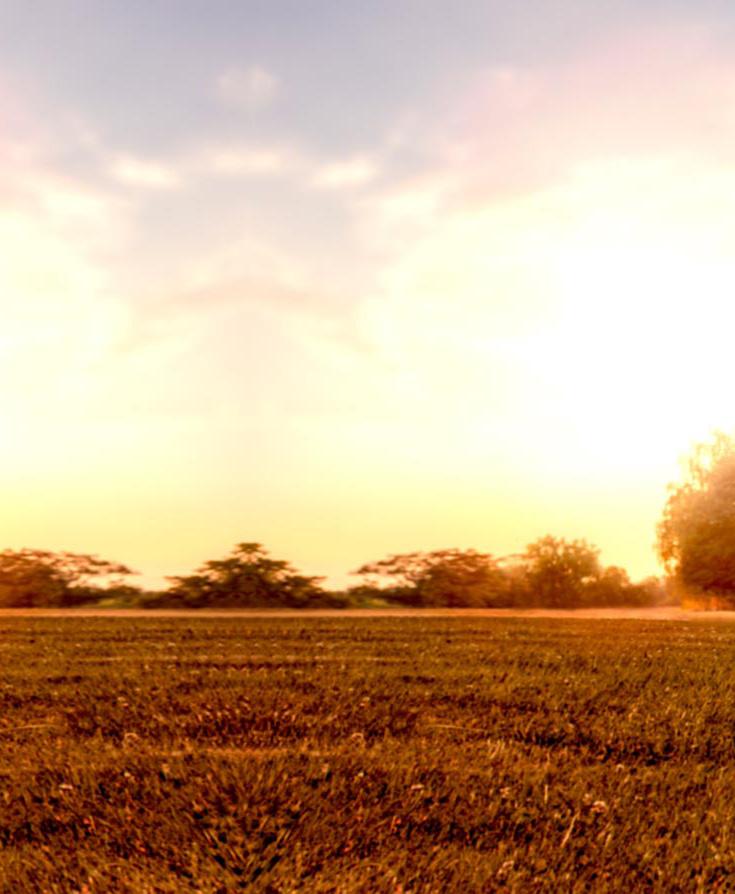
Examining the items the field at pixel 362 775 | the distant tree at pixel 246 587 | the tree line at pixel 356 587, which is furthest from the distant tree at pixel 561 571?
the field at pixel 362 775

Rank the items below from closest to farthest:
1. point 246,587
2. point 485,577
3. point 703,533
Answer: point 246,587, point 485,577, point 703,533

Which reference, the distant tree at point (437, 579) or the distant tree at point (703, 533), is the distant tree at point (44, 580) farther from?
the distant tree at point (703, 533)

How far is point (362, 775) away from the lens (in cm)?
517

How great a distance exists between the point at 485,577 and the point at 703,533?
13.3 meters

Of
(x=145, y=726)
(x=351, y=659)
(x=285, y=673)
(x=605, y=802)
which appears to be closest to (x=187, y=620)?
(x=351, y=659)

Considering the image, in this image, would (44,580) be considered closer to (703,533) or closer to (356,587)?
(356,587)

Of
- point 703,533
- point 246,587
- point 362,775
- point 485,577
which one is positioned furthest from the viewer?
point 703,533

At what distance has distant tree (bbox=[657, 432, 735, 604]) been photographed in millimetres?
32656

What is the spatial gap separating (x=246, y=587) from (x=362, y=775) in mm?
11309

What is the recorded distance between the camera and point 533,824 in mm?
4676

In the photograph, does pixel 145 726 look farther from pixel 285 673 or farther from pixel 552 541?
pixel 552 541

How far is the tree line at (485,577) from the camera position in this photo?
1769 cm

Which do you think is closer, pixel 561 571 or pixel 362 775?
pixel 362 775

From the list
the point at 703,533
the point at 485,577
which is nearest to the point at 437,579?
the point at 485,577
